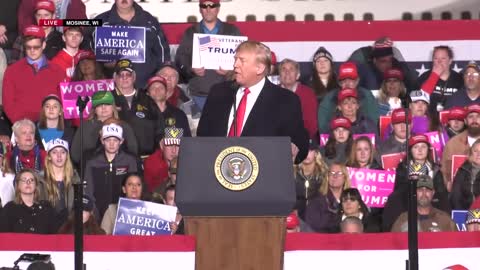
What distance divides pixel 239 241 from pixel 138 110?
22.3 ft

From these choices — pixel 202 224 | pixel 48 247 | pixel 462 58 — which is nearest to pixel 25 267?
pixel 48 247

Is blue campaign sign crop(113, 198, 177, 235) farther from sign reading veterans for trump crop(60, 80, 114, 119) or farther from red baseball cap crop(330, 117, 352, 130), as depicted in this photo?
red baseball cap crop(330, 117, 352, 130)

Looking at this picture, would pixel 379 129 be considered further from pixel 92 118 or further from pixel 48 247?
pixel 48 247

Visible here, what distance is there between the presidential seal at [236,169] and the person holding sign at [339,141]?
248 inches

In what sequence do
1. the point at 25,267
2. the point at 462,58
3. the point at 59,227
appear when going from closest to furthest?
the point at 25,267, the point at 59,227, the point at 462,58

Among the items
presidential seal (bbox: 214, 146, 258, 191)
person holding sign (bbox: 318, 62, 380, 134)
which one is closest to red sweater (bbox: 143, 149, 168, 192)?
person holding sign (bbox: 318, 62, 380, 134)

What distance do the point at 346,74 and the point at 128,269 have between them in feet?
19.6

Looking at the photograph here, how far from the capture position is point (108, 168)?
50.9 feet

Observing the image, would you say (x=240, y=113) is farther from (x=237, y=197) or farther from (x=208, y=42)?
(x=208, y=42)

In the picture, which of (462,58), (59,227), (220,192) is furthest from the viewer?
(462,58)

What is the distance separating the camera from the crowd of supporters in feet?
48.7

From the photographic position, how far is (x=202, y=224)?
989 centimetres

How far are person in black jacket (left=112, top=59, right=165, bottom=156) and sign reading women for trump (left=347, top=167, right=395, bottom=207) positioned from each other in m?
2.00

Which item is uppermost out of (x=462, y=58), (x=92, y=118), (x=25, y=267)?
(x=462, y=58)
